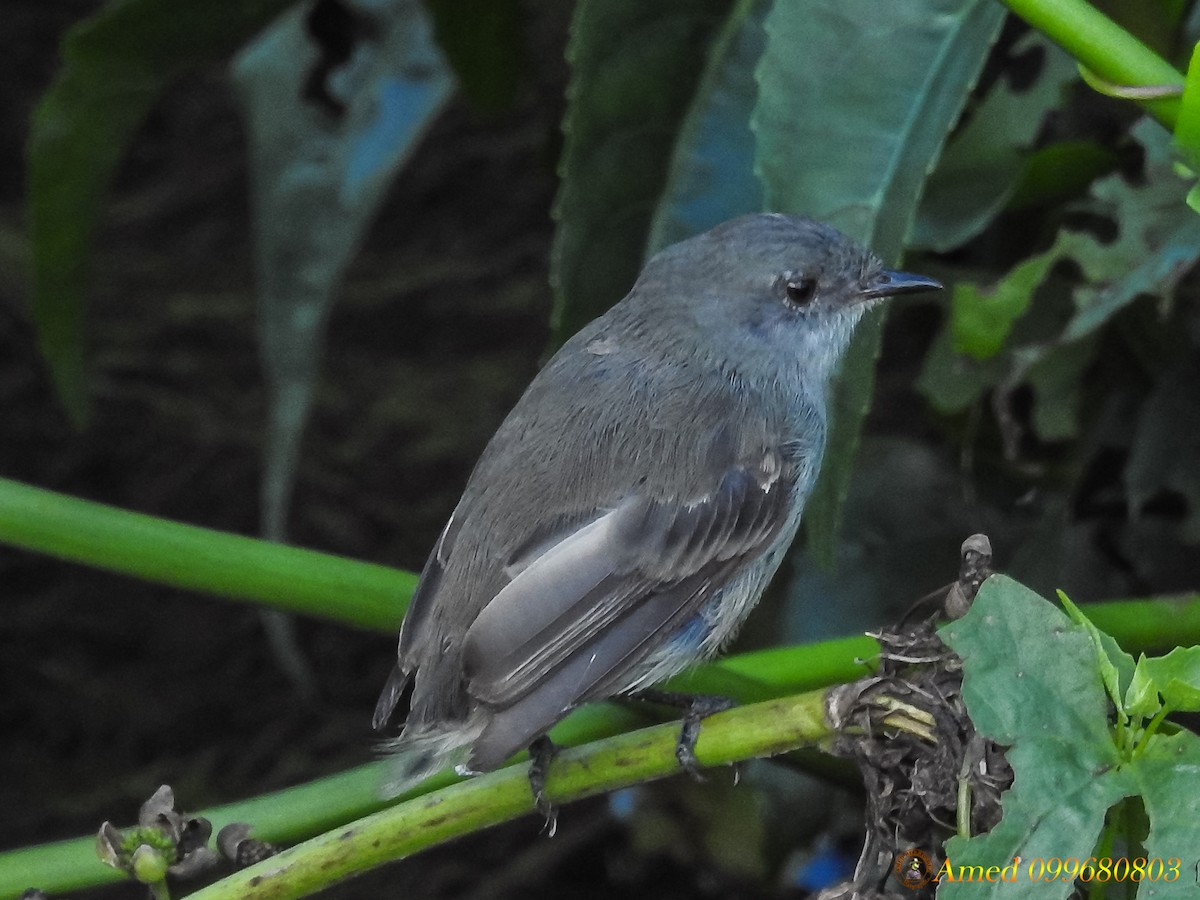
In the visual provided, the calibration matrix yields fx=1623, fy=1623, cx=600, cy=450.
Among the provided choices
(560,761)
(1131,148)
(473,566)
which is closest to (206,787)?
(473,566)

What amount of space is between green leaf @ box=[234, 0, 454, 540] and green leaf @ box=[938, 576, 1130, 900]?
1.77 meters

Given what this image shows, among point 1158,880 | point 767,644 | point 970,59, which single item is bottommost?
point 767,644

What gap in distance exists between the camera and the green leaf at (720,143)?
107 inches

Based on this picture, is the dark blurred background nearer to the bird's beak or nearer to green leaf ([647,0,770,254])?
green leaf ([647,0,770,254])

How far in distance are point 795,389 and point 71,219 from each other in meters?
1.37

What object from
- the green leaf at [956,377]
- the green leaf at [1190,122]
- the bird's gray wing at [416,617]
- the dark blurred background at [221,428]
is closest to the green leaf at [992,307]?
the green leaf at [956,377]

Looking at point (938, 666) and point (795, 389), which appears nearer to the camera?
point (938, 666)

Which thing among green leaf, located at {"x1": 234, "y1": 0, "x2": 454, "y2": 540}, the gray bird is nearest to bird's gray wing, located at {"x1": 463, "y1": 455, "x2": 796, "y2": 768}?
the gray bird

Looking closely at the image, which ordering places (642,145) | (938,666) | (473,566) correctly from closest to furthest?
1. (938,666)
2. (473,566)
3. (642,145)

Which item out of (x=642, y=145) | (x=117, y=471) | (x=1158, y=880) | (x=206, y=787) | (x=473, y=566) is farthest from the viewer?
(x=117, y=471)

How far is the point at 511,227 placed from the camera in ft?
15.4

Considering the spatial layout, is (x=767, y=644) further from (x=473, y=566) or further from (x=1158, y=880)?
(x=1158, y=880)

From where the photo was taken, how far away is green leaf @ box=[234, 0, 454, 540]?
316 centimetres

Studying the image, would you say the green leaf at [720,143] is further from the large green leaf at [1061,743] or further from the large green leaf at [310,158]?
the large green leaf at [1061,743]
